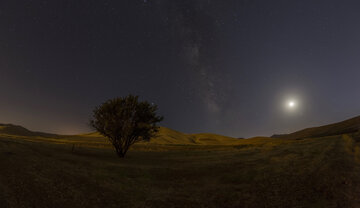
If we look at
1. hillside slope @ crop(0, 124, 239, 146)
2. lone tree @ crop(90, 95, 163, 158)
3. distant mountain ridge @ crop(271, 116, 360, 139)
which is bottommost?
hillside slope @ crop(0, 124, 239, 146)

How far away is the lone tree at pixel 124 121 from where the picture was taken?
22531 millimetres

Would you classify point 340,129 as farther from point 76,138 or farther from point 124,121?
point 76,138

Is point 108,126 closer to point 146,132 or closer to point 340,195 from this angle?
point 146,132

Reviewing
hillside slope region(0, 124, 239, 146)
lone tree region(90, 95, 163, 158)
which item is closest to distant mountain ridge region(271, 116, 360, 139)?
hillside slope region(0, 124, 239, 146)

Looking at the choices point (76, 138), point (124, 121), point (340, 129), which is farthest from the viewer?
point (76, 138)

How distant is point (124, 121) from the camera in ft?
75.2

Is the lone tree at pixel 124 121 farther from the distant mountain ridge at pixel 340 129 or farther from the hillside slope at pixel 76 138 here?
the distant mountain ridge at pixel 340 129

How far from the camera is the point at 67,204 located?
662 cm

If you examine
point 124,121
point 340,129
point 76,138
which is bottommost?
point 76,138

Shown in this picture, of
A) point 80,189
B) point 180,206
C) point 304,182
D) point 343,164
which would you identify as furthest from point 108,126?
point 343,164

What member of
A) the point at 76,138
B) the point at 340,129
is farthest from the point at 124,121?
the point at 340,129

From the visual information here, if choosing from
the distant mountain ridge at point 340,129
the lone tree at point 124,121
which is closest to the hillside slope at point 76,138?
the lone tree at point 124,121

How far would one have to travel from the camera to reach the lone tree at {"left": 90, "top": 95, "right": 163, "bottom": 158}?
2253 cm

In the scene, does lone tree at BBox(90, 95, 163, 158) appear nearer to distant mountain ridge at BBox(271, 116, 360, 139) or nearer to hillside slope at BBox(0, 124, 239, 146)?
hillside slope at BBox(0, 124, 239, 146)
